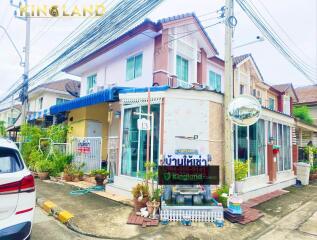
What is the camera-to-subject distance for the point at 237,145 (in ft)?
29.3

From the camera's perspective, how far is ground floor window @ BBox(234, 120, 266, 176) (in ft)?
29.7

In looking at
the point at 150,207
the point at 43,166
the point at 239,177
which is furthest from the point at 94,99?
the point at 239,177

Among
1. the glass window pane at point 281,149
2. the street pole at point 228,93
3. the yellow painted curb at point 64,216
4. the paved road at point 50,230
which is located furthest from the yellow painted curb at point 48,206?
the glass window pane at point 281,149

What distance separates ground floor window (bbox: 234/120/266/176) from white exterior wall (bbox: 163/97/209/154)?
1930 millimetres

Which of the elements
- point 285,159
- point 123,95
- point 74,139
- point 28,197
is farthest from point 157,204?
point 285,159

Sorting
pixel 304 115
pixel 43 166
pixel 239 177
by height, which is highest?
pixel 304 115

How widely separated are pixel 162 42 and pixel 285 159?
8.58m

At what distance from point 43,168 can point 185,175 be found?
7935 millimetres

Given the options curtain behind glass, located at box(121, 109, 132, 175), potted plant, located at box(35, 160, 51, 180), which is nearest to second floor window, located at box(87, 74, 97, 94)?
potted plant, located at box(35, 160, 51, 180)

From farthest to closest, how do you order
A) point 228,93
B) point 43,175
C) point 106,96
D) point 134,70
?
point 134,70 < point 43,175 < point 106,96 < point 228,93

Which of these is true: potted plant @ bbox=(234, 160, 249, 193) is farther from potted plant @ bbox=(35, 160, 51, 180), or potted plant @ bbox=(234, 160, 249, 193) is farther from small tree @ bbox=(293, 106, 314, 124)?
small tree @ bbox=(293, 106, 314, 124)

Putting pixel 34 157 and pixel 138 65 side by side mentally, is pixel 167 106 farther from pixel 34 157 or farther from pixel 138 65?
pixel 34 157

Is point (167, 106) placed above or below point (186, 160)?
above

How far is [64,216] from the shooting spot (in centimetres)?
587
